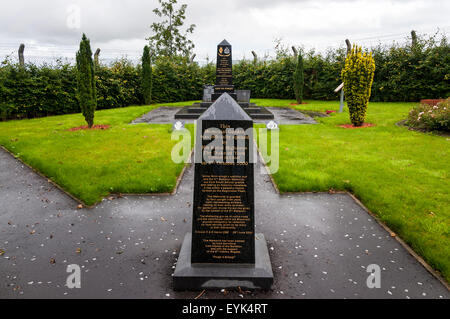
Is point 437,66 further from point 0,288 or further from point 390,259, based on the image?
point 0,288

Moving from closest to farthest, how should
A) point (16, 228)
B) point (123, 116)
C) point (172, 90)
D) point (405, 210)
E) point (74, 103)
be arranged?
point (16, 228)
point (405, 210)
point (123, 116)
point (74, 103)
point (172, 90)

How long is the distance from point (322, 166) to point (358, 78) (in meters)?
5.26

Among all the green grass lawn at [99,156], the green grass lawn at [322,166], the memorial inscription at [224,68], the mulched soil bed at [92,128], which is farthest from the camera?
the memorial inscription at [224,68]

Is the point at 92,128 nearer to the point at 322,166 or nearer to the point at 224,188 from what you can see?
the point at 322,166

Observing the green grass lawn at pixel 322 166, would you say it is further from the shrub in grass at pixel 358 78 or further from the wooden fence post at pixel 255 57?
the wooden fence post at pixel 255 57

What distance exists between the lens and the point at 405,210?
486cm

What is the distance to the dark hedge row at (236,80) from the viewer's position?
14.7 meters

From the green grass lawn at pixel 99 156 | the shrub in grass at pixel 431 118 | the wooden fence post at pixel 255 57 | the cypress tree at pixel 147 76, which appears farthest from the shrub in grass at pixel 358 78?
the wooden fence post at pixel 255 57

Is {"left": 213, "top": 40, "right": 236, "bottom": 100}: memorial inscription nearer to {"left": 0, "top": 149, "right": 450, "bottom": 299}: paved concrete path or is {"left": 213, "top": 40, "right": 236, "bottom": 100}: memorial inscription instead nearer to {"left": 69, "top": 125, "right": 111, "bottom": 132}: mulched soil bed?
{"left": 69, "top": 125, "right": 111, "bottom": 132}: mulched soil bed

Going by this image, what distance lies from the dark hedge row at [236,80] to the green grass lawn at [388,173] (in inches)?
355

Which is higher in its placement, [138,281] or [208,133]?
[208,133]

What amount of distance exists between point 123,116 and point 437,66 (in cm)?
1606

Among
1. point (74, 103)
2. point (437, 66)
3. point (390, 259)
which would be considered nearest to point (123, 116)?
point (74, 103)
